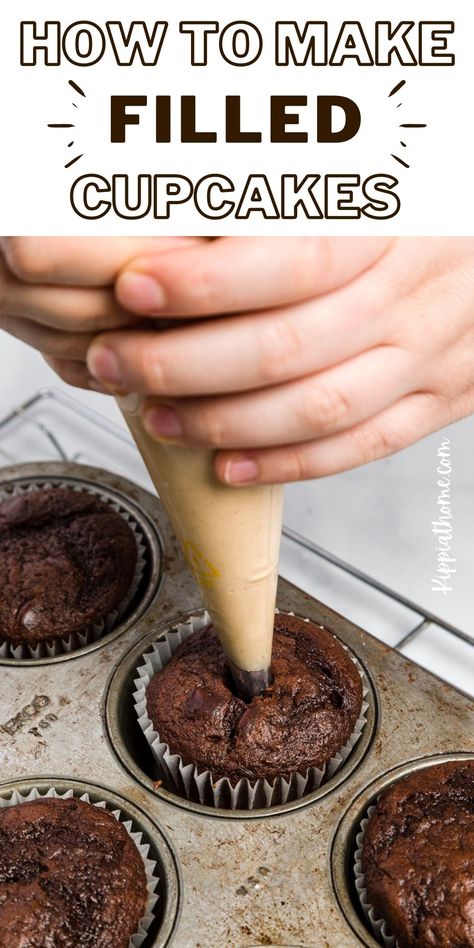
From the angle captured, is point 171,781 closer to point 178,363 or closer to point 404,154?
point 178,363

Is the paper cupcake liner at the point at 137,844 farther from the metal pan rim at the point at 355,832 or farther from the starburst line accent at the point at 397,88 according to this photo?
the starburst line accent at the point at 397,88

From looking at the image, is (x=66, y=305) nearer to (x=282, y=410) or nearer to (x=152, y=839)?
(x=282, y=410)

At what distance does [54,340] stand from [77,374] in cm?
21

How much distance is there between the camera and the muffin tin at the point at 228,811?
175 cm

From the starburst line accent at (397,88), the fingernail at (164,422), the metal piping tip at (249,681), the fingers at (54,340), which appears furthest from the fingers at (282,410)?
the metal piping tip at (249,681)

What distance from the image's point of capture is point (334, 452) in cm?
144

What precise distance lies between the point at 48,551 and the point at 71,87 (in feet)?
4.59

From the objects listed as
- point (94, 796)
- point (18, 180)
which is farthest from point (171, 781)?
point (18, 180)

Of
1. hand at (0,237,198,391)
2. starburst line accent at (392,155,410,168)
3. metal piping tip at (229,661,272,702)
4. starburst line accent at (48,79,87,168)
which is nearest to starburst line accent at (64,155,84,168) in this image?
starburst line accent at (48,79,87,168)

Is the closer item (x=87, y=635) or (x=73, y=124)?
(x=73, y=124)

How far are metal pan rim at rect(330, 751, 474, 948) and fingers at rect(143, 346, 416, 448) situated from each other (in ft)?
2.91

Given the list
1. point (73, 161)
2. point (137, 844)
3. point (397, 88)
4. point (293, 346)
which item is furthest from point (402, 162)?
point (137, 844)

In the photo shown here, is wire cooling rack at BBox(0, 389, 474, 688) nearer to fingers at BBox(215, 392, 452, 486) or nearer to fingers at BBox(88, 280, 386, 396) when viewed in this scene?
fingers at BBox(215, 392, 452, 486)

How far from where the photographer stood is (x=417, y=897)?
1.75 meters
